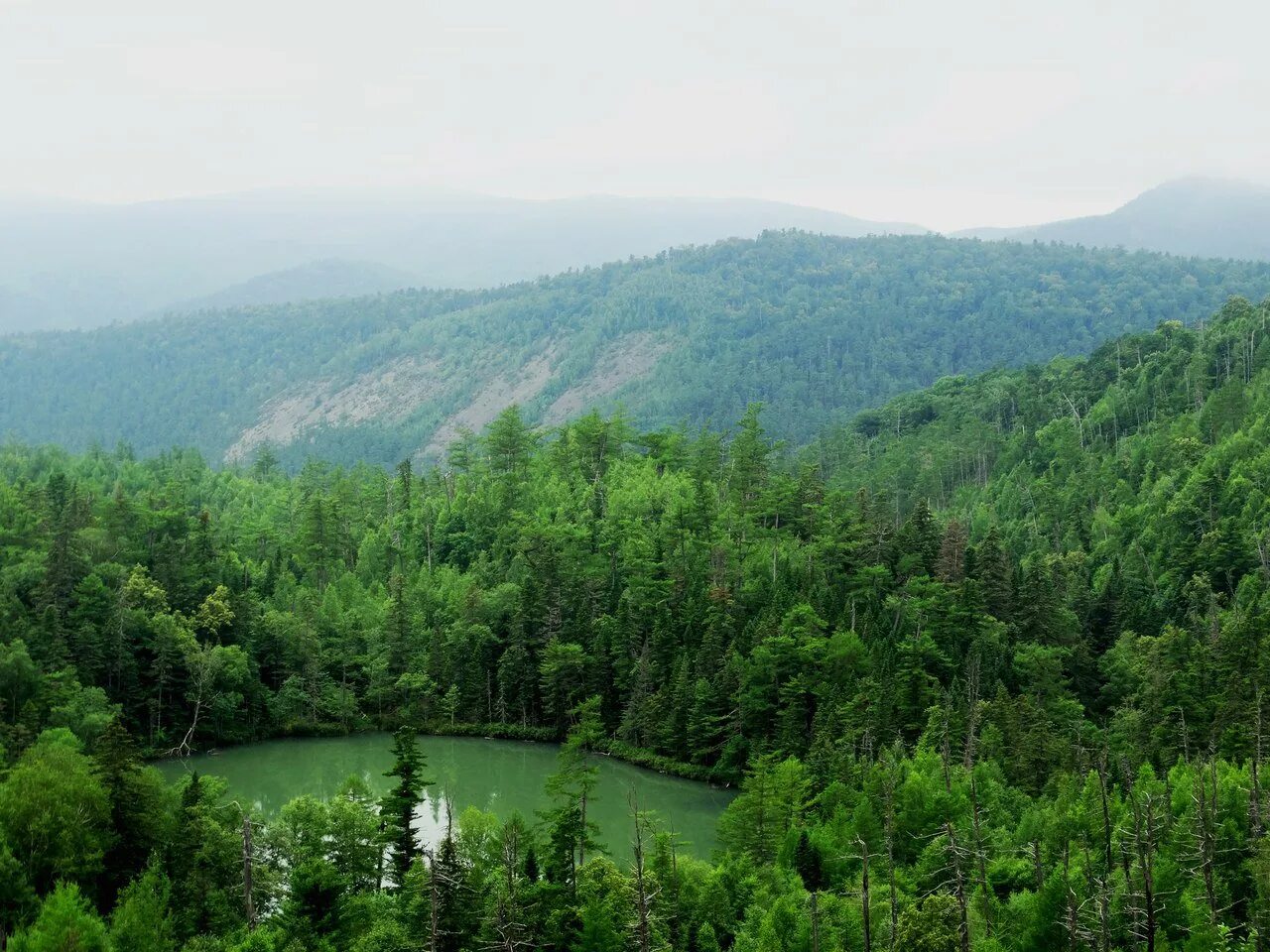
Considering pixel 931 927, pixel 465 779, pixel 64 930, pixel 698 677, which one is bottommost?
pixel 465 779

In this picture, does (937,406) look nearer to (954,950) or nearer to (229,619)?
(229,619)

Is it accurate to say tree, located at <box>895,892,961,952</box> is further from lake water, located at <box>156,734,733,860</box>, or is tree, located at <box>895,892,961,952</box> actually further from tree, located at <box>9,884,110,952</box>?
lake water, located at <box>156,734,733,860</box>

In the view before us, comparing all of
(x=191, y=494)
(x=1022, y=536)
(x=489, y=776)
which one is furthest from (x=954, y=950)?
(x=191, y=494)

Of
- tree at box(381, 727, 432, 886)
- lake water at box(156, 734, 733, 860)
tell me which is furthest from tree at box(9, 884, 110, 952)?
lake water at box(156, 734, 733, 860)

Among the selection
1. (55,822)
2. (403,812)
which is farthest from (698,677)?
(55,822)

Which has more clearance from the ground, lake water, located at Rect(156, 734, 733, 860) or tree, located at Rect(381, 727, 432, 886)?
tree, located at Rect(381, 727, 432, 886)

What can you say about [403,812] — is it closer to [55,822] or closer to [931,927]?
[55,822]
